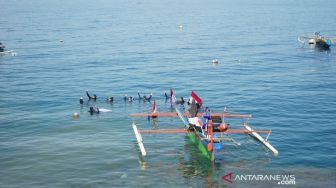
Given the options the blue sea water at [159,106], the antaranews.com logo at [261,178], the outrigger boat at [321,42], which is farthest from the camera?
the outrigger boat at [321,42]

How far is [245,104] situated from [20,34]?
11894cm

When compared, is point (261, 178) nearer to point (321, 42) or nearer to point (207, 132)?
point (207, 132)

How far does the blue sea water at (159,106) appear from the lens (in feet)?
153

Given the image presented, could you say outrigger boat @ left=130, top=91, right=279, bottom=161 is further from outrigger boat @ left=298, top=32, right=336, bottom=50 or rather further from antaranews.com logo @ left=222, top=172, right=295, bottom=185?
outrigger boat @ left=298, top=32, right=336, bottom=50

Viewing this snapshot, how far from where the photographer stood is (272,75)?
94938 mm

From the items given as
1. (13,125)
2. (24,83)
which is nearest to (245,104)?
(13,125)

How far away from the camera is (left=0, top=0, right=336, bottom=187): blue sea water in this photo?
46.5 meters

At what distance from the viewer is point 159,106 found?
237ft

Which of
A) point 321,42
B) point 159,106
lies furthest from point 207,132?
point 321,42

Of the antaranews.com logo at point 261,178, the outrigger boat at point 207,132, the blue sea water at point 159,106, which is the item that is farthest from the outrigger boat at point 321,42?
the antaranews.com logo at point 261,178

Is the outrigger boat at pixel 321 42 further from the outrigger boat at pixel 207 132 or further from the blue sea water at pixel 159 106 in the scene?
the outrigger boat at pixel 207 132

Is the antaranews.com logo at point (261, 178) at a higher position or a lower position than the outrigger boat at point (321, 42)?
lower

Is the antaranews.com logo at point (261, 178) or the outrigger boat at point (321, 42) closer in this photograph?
the antaranews.com logo at point (261, 178)

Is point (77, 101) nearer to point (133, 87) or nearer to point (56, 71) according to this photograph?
point (133, 87)
